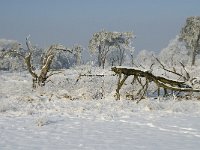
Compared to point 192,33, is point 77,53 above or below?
below

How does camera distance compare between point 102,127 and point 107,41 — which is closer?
point 102,127

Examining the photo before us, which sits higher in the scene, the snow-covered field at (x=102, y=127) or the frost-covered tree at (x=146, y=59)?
the frost-covered tree at (x=146, y=59)

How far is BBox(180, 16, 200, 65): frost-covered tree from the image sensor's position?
60.4m

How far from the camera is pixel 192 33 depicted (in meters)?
61.9

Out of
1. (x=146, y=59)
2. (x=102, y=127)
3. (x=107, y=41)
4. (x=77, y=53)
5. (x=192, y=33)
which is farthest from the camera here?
(x=146, y=59)

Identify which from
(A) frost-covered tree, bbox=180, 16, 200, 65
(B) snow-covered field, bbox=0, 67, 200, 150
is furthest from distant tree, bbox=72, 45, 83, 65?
(A) frost-covered tree, bbox=180, 16, 200, 65

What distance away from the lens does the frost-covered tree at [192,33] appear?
60.4 m

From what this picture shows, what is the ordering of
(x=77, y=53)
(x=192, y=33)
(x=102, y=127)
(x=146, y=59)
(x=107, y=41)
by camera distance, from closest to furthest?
1. (x=102, y=127)
2. (x=77, y=53)
3. (x=192, y=33)
4. (x=107, y=41)
5. (x=146, y=59)

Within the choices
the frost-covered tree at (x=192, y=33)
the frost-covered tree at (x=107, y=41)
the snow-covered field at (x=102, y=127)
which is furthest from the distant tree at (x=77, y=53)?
the frost-covered tree at (x=192, y=33)

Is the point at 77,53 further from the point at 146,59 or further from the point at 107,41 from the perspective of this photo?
the point at 146,59

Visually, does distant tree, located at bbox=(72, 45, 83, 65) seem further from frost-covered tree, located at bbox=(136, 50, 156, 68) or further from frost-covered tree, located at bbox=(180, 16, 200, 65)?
frost-covered tree, located at bbox=(180, 16, 200, 65)

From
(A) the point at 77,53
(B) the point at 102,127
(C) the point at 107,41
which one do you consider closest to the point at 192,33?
(C) the point at 107,41

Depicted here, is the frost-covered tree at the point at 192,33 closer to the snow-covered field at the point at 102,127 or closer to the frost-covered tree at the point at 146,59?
the frost-covered tree at the point at 146,59

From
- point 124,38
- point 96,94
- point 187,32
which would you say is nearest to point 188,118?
point 96,94
